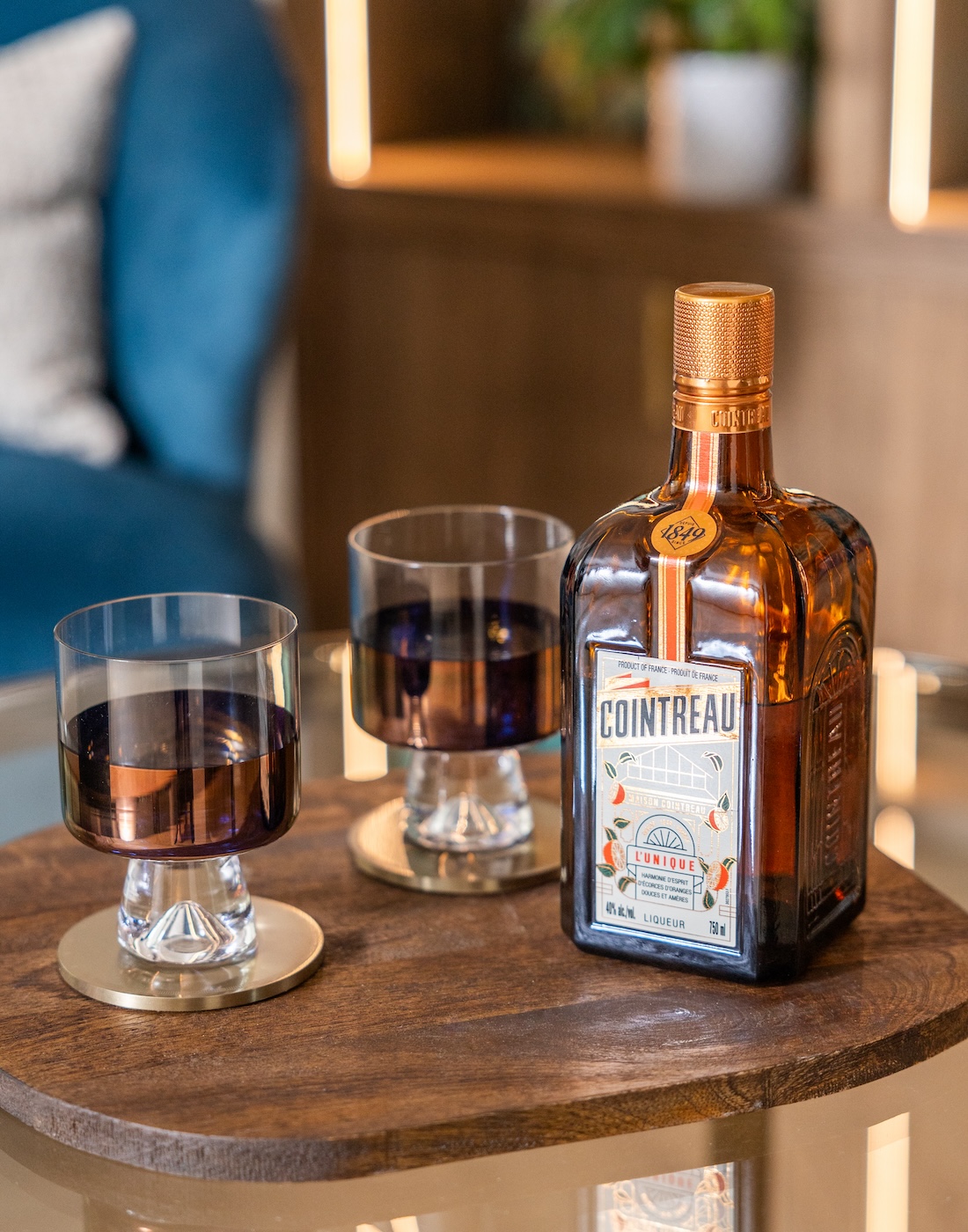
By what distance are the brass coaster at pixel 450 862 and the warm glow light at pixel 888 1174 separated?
219 millimetres

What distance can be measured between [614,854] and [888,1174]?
0.55 feet

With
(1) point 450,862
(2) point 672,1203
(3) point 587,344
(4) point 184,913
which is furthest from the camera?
(3) point 587,344

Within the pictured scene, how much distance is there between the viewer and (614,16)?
2383 millimetres

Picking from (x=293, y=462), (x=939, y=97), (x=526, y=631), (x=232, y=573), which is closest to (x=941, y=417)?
(x=939, y=97)

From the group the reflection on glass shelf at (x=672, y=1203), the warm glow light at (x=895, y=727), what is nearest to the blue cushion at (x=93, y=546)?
the warm glow light at (x=895, y=727)

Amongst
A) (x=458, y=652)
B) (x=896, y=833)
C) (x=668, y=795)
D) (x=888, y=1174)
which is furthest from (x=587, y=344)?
(x=888, y=1174)

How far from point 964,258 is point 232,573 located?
966 millimetres

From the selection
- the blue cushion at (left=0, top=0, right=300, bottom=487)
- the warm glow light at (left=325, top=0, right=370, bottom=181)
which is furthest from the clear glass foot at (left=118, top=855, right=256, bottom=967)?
the warm glow light at (left=325, top=0, right=370, bottom=181)

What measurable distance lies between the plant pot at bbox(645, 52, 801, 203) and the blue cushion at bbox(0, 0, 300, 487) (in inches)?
26.0

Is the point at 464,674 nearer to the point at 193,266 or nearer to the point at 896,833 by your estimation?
the point at 896,833

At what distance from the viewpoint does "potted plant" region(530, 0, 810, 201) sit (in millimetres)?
2236

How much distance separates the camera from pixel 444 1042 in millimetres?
655

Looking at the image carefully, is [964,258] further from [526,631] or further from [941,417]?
[526,631]

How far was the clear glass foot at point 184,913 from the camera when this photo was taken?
704 millimetres
